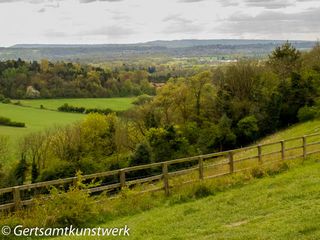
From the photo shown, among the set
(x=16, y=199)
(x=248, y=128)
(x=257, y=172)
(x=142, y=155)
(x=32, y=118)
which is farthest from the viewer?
(x=32, y=118)

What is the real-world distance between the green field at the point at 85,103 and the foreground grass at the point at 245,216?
9095 centimetres

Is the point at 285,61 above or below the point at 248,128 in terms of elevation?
above

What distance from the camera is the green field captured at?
108188 millimetres

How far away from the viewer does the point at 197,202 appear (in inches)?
555

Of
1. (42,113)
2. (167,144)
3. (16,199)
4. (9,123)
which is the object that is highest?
(16,199)

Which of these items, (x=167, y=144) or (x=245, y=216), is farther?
(x=167, y=144)

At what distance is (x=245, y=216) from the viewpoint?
11453 mm

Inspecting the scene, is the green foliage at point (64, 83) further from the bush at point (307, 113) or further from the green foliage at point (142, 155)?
the green foliage at point (142, 155)

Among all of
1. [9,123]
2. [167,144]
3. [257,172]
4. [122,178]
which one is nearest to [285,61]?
[167,144]

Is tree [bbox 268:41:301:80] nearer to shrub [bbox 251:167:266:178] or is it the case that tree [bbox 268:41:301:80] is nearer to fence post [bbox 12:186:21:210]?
shrub [bbox 251:167:266:178]

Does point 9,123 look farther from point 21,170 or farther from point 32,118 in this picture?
point 21,170

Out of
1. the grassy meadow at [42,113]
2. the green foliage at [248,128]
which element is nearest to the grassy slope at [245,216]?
the green foliage at [248,128]

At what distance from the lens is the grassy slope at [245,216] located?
371 inches

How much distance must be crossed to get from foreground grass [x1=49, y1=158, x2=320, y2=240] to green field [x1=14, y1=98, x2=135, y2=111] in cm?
9095
